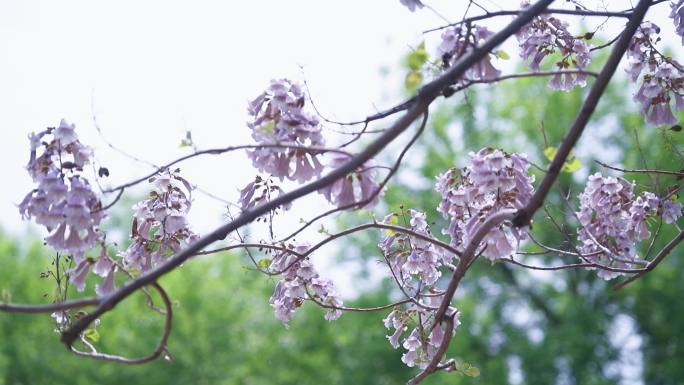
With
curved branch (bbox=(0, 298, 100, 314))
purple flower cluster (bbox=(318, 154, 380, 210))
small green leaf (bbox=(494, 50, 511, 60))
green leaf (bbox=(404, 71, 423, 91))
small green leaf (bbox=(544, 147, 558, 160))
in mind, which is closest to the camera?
curved branch (bbox=(0, 298, 100, 314))

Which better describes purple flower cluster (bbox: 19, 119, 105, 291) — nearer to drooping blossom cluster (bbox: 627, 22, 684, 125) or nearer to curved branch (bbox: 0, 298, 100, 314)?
curved branch (bbox: 0, 298, 100, 314)

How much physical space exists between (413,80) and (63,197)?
130 centimetres

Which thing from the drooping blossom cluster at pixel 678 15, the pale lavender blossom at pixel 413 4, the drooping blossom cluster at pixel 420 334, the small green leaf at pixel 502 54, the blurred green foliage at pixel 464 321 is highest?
the blurred green foliage at pixel 464 321

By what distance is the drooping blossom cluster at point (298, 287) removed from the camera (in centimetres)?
432

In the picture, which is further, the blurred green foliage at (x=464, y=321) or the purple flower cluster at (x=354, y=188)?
the blurred green foliage at (x=464, y=321)

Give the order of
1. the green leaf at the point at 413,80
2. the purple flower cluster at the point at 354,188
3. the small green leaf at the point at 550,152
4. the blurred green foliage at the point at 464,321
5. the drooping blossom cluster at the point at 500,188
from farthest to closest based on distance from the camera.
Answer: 1. the blurred green foliage at the point at 464,321
2. the drooping blossom cluster at the point at 500,188
3. the purple flower cluster at the point at 354,188
4. the small green leaf at the point at 550,152
5. the green leaf at the point at 413,80

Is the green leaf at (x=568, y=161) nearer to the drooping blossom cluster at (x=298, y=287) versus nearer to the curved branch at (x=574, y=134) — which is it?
the curved branch at (x=574, y=134)

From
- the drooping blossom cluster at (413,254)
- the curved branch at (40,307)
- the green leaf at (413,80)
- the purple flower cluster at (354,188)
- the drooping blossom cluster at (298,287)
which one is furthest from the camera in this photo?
the drooping blossom cluster at (413,254)

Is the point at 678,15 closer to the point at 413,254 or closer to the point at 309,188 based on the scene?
the point at 413,254

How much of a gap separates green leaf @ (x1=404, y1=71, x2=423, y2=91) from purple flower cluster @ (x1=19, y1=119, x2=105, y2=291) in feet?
3.92

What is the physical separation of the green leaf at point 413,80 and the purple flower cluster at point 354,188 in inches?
17.0

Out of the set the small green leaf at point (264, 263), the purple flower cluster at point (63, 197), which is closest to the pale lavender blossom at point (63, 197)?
the purple flower cluster at point (63, 197)

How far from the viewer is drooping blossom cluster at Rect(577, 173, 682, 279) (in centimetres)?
447

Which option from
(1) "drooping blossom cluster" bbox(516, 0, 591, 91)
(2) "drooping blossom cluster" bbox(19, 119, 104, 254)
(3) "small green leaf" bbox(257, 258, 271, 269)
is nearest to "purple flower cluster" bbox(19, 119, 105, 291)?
(2) "drooping blossom cluster" bbox(19, 119, 104, 254)
